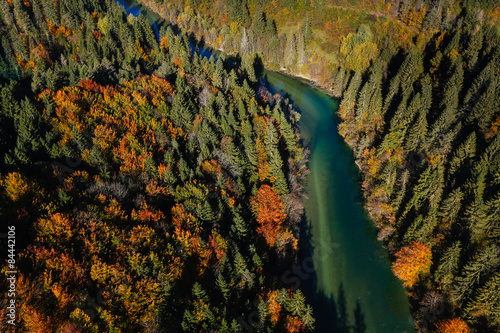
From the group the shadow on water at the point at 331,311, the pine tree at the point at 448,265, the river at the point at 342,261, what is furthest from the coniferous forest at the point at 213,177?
the shadow on water at the point at 331,311

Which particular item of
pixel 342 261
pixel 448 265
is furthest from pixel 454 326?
pixel 342 261

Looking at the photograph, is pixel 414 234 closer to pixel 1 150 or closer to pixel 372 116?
pixel 372 116

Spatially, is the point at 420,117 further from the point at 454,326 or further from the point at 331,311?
the point at 331,311

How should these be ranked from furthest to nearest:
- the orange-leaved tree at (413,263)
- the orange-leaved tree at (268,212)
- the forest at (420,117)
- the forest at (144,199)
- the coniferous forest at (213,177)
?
1. the orange-leaved tree at (268,212)
2. the orange-leaved tree at (413,263)
3. the forest at (420,117)
4. the coniferous forest at (213,177)
5. the forest at (144,199)

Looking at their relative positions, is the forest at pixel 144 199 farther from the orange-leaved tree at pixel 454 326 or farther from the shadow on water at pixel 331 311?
the orange-leaved tree at pixel 454 326

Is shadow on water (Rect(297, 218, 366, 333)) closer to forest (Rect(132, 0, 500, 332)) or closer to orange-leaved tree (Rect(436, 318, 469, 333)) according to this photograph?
forest (Rect(132, 0, 500, 332))

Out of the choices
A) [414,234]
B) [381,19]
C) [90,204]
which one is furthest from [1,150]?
[381,19]
